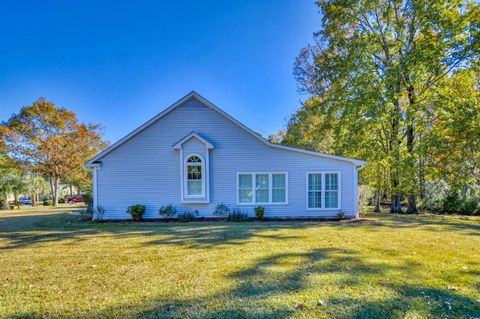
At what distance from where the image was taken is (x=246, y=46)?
17.2 metres

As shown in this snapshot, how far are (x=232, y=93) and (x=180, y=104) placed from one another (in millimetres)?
9308

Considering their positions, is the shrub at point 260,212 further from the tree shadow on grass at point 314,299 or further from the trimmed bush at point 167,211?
the tree shadow on grass at point 314,299

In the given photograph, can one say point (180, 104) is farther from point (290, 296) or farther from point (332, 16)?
point (332, 16)

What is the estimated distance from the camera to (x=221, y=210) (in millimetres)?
12383

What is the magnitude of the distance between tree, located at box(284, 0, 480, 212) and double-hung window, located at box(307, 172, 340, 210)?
4962 millimetres

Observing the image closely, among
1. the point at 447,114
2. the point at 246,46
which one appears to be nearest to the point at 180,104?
the point at 246,46

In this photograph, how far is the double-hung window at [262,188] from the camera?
41.1 ft

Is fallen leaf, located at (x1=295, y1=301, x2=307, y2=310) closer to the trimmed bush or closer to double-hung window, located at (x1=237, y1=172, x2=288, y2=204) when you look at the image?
double-hung window, located at (x1=237, y1=172, x2=288, y2=204)

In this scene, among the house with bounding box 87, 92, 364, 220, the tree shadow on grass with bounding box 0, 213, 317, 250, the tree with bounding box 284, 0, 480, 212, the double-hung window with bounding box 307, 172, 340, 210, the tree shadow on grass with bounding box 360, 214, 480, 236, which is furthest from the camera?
the tree with bounding box 284, 0, 480, 212

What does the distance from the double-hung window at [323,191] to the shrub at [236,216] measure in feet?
10.6

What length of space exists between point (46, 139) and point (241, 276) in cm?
3215

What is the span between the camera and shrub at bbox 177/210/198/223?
1193 cm

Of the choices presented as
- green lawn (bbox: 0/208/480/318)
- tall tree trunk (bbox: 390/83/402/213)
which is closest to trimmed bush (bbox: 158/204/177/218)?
green lawn (bbox: 0/208/480/318)

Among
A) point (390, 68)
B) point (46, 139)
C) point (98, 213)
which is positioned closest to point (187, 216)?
point (98, 213)
